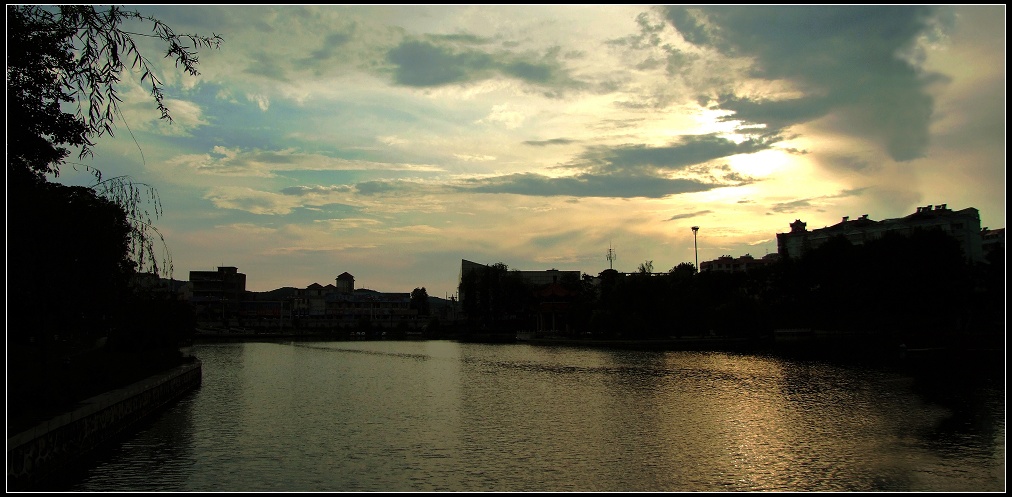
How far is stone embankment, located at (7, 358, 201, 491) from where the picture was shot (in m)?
10.7

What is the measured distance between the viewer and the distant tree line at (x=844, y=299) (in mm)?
66250

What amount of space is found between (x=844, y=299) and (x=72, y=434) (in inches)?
2898

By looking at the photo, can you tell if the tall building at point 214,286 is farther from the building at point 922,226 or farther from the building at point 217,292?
the building at point 922,226

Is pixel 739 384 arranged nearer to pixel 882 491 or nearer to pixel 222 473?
pixel 882 491

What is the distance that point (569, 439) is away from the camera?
1588cm

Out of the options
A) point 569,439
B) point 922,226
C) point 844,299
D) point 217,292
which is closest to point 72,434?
point 569,439

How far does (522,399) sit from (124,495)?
14179 millimetres

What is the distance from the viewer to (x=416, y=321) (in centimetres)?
15112

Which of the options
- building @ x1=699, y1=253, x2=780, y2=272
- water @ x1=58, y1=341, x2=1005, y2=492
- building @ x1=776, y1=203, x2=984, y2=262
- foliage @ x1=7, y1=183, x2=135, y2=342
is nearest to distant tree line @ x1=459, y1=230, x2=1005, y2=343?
building @ x1=776, y1=203, x2=984, y2=262

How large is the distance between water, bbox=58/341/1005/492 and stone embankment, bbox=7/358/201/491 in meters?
0.45

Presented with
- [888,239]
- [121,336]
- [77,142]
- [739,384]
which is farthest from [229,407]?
[888,239]

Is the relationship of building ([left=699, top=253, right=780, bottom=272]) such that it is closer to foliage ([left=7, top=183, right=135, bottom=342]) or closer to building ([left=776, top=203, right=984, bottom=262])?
building ([left=776, top=203, right=984, bottom=262])

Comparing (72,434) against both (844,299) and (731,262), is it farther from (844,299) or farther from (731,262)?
(731,262)

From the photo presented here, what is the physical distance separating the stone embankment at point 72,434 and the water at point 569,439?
17.6 inches
